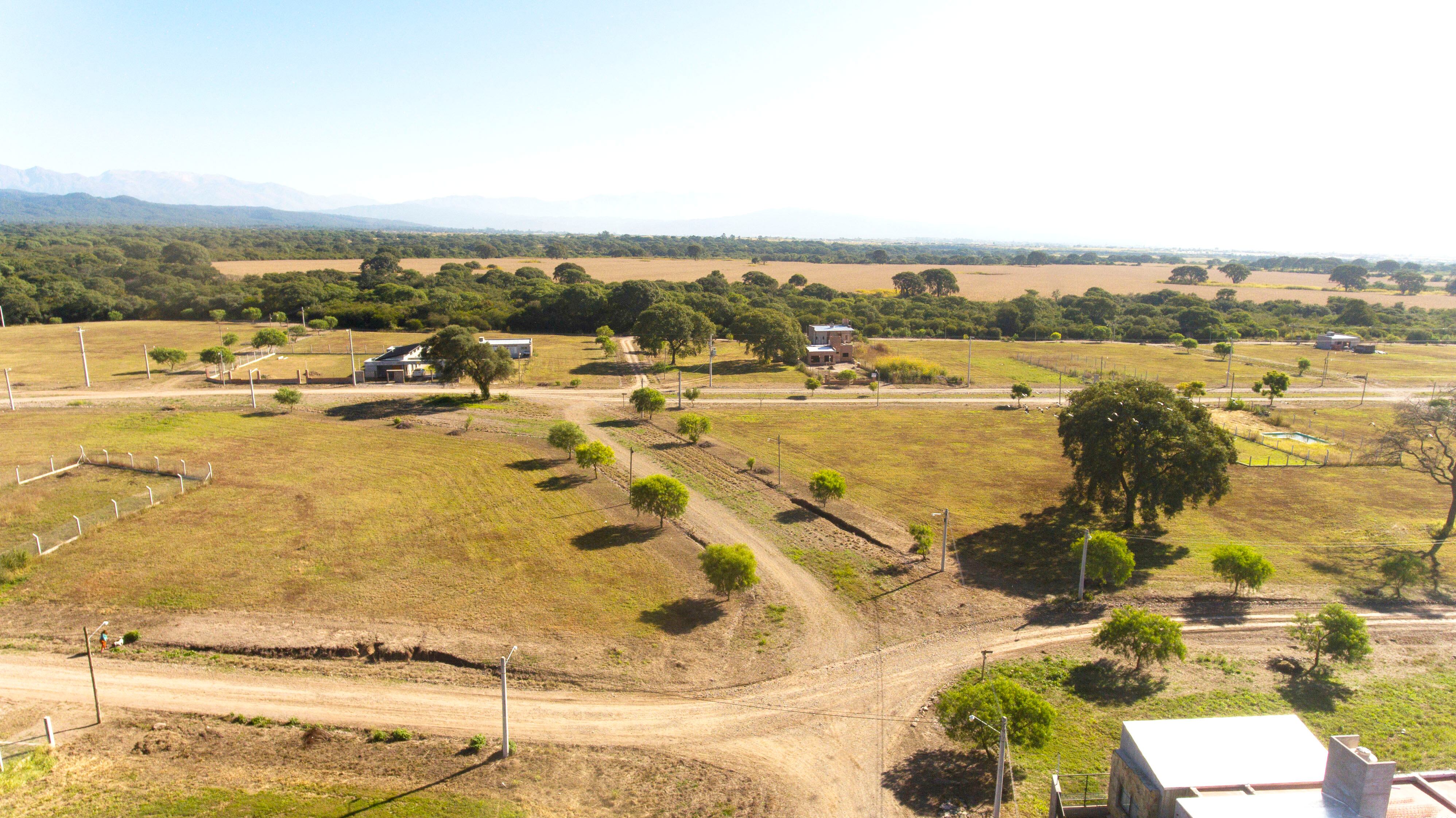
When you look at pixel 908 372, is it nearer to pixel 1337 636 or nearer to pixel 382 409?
pixel 382 409

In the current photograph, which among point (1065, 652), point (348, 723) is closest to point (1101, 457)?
point (1065, 652)

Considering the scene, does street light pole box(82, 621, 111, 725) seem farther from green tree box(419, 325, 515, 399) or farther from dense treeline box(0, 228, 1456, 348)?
dense treeline box(0, 228, 1456, 348)

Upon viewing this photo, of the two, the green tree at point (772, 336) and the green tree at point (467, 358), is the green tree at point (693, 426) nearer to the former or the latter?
the green tree at point (467, 358)

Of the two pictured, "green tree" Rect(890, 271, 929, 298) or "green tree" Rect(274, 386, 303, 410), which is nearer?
"green tree" Rect(274, 386, 303, 410)

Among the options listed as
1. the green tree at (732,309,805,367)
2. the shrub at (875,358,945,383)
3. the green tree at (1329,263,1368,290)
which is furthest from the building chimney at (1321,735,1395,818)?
the green tree at (1329,263,1368,290)

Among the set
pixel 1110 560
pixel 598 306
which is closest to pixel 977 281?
pixel 598 306

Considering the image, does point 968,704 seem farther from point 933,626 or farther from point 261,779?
point 261,779
